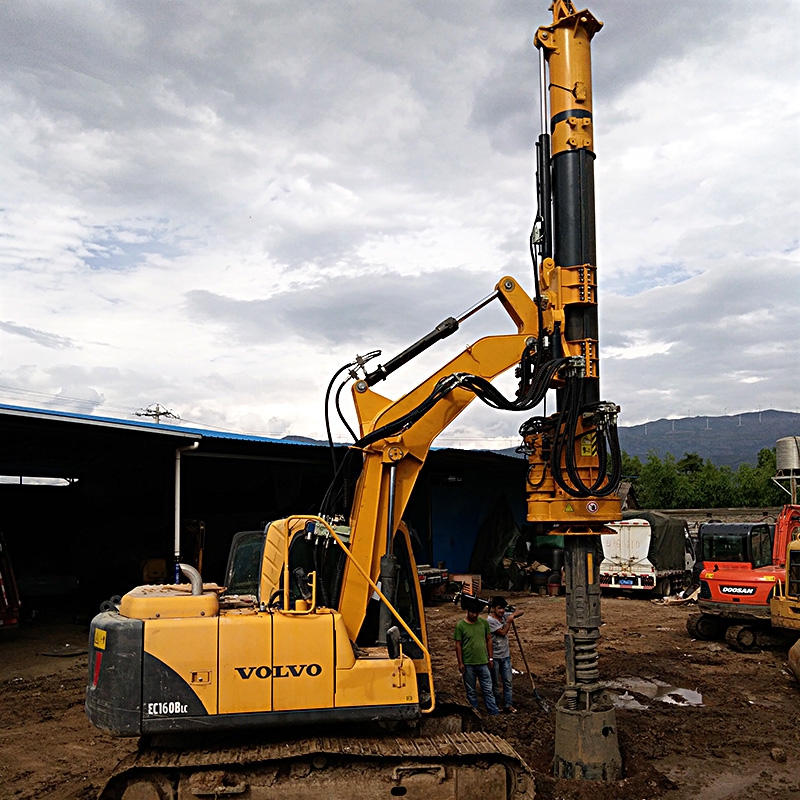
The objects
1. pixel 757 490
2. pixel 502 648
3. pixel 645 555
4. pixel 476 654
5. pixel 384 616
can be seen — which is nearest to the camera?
pixel 384 616

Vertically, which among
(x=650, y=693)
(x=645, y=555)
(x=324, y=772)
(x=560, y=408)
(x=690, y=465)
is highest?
(x=690, y=465)

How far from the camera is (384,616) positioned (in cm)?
616

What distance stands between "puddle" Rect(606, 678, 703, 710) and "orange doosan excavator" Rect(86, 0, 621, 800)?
139 inches

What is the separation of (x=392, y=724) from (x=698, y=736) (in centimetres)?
448

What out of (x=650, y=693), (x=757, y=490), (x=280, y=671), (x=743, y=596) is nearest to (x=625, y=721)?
(x=650, y=693)

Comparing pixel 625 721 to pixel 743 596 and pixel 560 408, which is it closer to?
pixel 560 408

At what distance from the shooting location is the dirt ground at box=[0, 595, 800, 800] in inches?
288

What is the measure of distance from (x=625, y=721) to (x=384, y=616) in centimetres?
444

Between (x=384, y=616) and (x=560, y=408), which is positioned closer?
(x=384, y=616)

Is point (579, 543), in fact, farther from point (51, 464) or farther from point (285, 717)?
point (51, 464)

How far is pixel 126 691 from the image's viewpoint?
5.57 m

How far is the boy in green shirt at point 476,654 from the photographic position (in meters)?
8.69

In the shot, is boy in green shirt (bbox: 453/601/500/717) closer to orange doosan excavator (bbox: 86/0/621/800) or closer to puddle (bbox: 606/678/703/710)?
orange doosan excavator (bbox: 86/0/621/800)

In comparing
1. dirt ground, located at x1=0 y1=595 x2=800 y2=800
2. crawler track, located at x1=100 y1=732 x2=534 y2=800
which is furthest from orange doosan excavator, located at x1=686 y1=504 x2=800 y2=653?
crawler track, located at x1=100 y1=732 x2=534 y2=800
